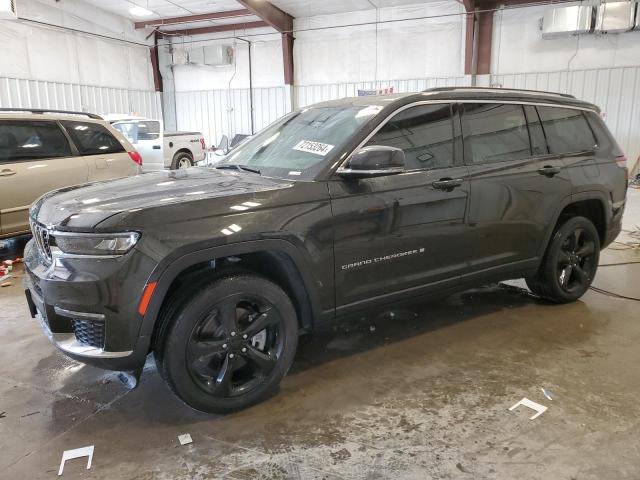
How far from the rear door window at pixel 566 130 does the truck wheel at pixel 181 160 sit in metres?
10.9

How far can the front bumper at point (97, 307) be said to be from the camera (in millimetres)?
2268

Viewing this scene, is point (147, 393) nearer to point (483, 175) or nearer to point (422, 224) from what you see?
point (422, 224)

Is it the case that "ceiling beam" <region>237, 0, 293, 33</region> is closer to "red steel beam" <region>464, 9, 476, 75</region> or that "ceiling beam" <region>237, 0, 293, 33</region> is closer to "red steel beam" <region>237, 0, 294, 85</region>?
"red steel beam" <region>237, 0, 294, 85</region>

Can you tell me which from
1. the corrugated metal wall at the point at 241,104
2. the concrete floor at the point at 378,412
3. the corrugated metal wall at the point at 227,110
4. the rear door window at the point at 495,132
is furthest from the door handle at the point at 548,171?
the corrugated metal wall at the point at 227,110

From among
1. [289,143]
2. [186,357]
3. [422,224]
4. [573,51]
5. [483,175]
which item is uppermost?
[573,51]

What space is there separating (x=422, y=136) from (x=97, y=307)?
2153 millimetres

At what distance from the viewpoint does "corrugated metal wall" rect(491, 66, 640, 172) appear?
1249 cm

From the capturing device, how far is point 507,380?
305cm

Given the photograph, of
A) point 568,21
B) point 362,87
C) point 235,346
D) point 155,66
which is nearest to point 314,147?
point 235,346

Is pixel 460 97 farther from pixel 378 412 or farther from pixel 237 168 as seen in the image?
pixel 378 412

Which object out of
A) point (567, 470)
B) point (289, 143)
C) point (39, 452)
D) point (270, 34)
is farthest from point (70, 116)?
point (270, 34)

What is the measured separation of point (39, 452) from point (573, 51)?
563 inches

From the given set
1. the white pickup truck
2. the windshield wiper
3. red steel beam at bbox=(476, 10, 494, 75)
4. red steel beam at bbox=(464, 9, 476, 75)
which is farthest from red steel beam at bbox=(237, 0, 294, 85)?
the windshield wiper

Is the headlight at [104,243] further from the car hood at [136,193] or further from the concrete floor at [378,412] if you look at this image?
the concrete floor at [378,412]
